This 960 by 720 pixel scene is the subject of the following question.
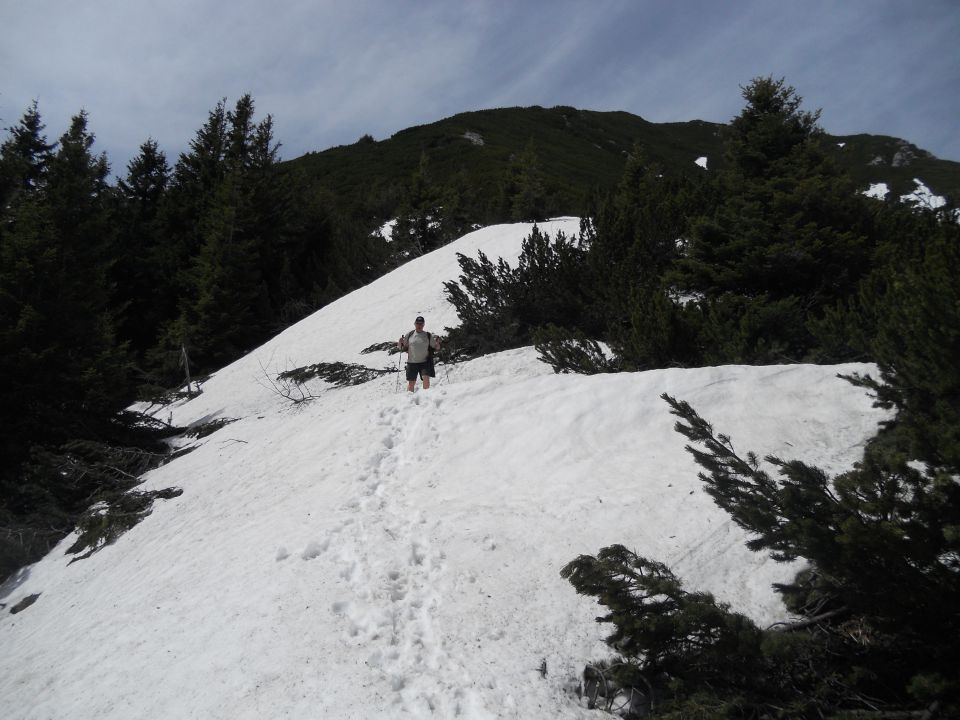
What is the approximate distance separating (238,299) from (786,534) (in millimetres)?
22182

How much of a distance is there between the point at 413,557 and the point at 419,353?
4.58 meters

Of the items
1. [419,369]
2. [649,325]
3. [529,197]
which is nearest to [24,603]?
[419,369]

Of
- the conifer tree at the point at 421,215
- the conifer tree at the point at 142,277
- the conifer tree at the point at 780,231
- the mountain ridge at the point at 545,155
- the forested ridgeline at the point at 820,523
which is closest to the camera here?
the forested ridgeline at the point at 820,523

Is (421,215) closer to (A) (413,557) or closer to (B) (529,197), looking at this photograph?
(B) (529,197)

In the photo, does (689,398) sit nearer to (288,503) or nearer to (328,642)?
(328,642)

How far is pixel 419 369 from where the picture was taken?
8.91m

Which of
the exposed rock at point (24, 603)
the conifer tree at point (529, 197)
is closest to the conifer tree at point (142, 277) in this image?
the conifer tree at point (529, 197)

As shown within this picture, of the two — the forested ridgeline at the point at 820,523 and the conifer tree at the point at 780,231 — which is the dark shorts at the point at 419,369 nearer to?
the forested ridgeline at the point at 820,523

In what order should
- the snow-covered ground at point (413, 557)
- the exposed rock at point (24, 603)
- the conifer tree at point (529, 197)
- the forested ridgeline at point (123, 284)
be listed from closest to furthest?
the snow-covered ground at point (413, 557)
the exposed rock at point (24, 603)
the forested ridgeline at point (123, 284)
the conifer tree at point (529, 197)

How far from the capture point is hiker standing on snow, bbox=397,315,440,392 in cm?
880

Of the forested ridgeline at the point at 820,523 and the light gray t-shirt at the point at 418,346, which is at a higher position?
the light gray t-shirt at the point at 418,346

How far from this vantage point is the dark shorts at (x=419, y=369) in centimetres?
884

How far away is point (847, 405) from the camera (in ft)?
16.8

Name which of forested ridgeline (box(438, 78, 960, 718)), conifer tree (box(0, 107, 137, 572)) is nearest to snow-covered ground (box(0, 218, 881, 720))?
forested ridgeline (box(438, 78, 960, 718))
